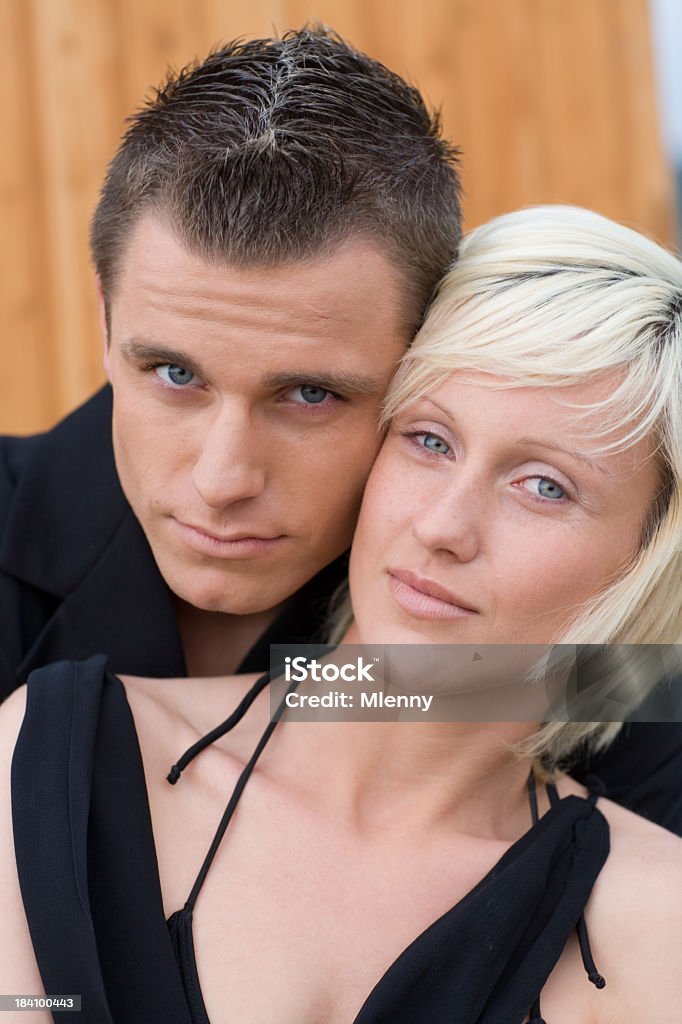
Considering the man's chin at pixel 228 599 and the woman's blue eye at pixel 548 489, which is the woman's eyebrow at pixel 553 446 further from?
the man's chin at pixel 228 599

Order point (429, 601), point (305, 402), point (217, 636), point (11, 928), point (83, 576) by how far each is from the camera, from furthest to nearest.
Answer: point (217, 636) → point (83, 576) → point (305, 402) → point (429, 601) → point (11, 928)

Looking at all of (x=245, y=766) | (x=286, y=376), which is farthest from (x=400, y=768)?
(x=286, y=376)

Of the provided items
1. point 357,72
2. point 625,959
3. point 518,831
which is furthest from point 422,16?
point 625,959

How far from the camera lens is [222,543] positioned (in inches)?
57.7

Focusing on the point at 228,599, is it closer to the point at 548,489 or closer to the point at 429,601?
the point at 429,601

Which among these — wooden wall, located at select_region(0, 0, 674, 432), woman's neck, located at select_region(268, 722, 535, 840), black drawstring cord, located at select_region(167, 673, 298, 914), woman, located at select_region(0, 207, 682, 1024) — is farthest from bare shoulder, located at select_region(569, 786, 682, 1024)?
wooden wall, located at select_region(0, 0, 674, 432)

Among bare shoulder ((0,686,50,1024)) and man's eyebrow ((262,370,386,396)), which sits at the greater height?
man's eyebrow ((262,370,386,396))

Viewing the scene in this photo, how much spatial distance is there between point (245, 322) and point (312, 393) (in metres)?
0.13

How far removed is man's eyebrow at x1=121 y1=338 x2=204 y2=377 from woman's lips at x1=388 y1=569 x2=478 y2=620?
355mm

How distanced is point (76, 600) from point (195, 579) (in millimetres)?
253

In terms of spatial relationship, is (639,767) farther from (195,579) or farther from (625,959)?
(195,579)

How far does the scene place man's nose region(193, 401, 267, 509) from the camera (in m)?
1.38

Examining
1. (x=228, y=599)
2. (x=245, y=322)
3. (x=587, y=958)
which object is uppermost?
(x=245, y=322)

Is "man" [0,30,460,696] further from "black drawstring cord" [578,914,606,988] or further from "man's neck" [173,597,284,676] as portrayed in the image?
"black drawstring cord" [578,914,606,988]
